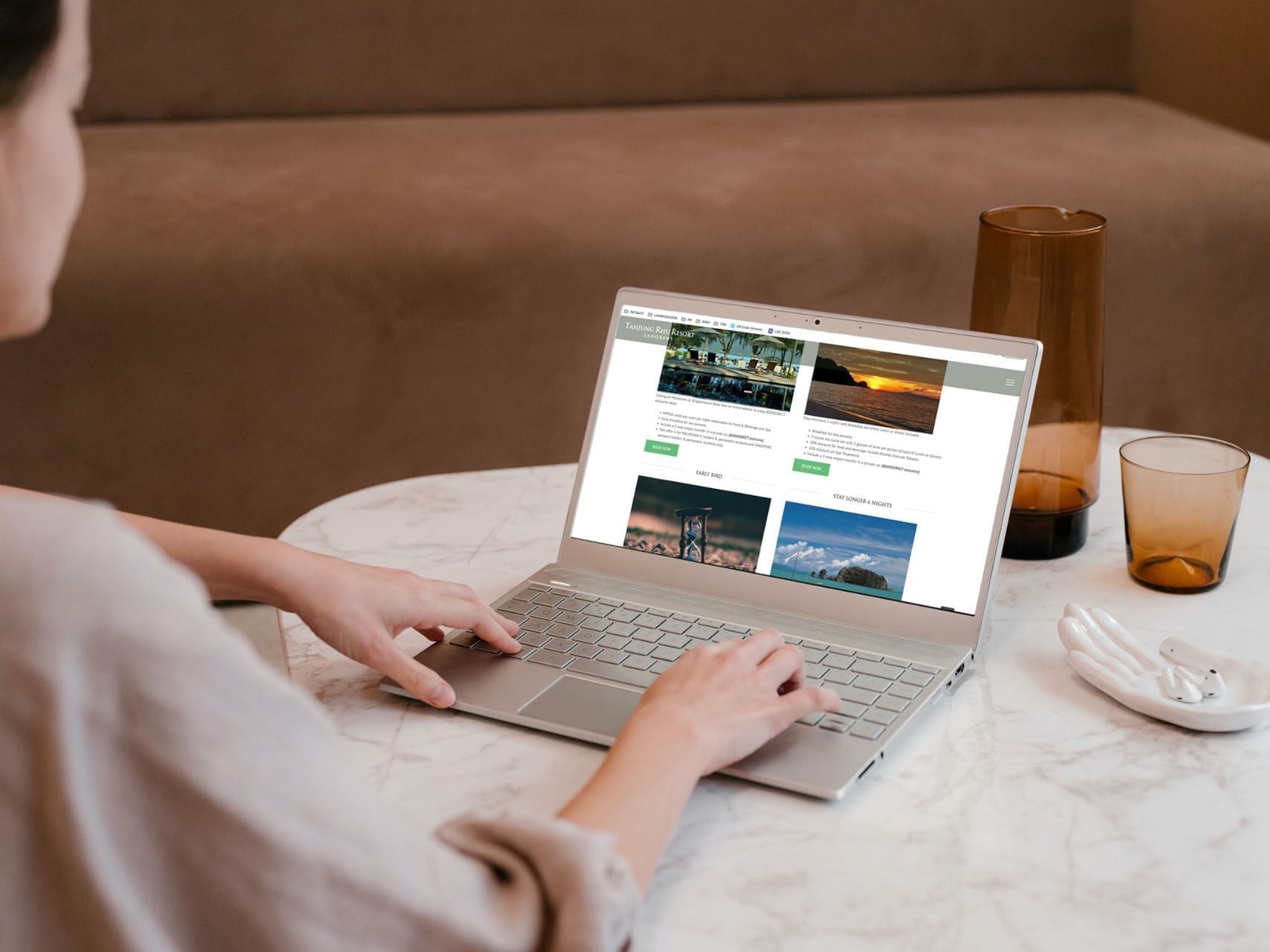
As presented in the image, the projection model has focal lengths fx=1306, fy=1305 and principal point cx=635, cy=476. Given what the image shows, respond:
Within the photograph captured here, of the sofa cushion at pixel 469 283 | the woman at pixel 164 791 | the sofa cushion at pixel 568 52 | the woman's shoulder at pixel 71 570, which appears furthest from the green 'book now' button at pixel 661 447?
the sofa cushion at pixel 568 52

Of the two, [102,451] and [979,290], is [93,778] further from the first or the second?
[102,451]

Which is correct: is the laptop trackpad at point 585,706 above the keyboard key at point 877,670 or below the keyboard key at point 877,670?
below

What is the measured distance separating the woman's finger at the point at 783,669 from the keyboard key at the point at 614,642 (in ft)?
0.46

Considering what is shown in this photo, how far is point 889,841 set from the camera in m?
0.73

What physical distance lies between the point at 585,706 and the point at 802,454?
28 cm

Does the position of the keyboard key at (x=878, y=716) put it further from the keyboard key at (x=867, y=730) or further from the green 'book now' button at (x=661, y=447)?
the green 'book now' button at (x=661, y=447)

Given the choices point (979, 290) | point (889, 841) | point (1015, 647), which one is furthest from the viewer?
point (979, 290)

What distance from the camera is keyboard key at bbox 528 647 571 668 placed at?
92 cm

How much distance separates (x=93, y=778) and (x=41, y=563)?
0.08 meters

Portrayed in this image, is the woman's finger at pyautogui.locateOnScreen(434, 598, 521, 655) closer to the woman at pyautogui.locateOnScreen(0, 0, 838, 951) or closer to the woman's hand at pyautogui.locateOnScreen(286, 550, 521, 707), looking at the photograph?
the woman's hand at pyautogui.locateOnScreen(286, 550, 521, 707)

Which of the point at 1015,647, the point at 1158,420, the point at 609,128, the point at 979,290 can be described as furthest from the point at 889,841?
the point at 609,128

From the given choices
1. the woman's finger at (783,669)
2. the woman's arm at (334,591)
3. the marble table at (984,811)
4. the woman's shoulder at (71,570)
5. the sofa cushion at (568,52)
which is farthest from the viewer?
the sofa cushion at (568,52)

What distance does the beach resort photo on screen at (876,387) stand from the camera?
3.26ft

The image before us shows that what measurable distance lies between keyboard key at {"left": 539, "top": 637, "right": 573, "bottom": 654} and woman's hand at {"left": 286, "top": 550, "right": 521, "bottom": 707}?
0.02 meters
